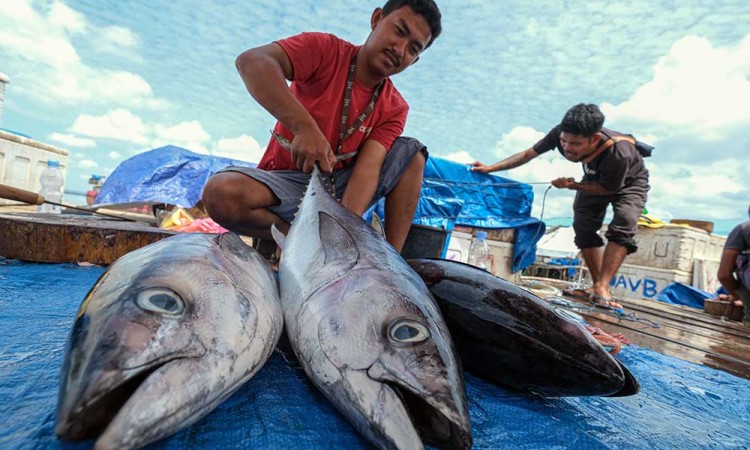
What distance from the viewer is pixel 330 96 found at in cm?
293

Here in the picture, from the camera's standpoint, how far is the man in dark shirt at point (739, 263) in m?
5.48

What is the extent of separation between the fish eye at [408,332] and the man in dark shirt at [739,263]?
672 centimetres

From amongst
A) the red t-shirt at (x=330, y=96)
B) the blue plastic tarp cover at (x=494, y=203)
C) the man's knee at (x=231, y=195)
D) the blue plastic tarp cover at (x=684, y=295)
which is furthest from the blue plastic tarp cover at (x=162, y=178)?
the blue plastic tarp cover at (x=684, y=295)

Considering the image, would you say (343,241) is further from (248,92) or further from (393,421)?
(248,92)

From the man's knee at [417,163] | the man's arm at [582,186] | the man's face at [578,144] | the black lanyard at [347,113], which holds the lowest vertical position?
the man's knee at [417,163]

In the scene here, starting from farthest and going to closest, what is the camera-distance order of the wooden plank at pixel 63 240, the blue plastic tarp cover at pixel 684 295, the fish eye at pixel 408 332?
the blue plastic tarp cover at pixel 684 295 → the wooden plank at pixel 63 240 → the fish eye at pixel 408 332

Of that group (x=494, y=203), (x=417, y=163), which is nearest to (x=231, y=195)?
(x=417, y=163)

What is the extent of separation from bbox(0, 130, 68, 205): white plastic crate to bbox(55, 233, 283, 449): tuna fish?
885cm

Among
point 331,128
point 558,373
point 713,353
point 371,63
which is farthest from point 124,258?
point 713,353

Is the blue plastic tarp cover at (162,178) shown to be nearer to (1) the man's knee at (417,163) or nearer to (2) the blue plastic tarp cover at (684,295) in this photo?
(1) the man's knee at (417,163)

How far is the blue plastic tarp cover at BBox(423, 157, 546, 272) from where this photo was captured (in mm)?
7602

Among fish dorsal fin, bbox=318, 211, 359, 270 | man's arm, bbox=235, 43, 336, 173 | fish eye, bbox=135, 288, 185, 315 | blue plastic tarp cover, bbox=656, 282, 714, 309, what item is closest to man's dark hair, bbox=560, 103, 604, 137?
man's arm, bbox=235, 43, 336, 173

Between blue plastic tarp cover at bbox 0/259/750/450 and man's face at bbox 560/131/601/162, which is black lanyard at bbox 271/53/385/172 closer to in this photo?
blue plastic tarp cover at bbox 0/259/750/450

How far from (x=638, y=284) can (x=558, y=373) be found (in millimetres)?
12985
